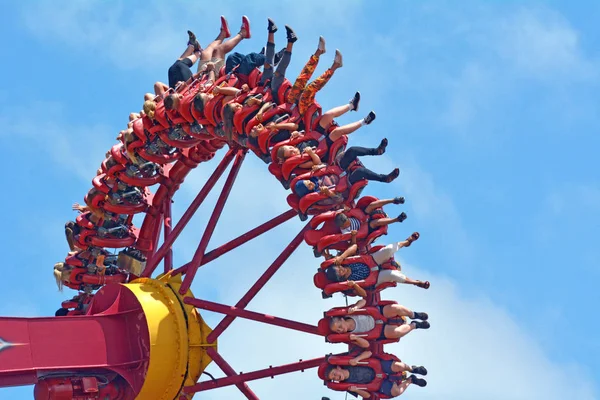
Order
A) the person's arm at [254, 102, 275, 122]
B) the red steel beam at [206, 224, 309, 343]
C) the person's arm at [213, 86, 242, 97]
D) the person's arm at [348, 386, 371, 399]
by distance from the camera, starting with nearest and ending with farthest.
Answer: the person's arm at [348, 386, 371, 399] < the person's arm at [254, 102, 275, 122] < the person's arm at [213, 86, 242, 97] < the red steel beam at [206, 224, 309, 343]

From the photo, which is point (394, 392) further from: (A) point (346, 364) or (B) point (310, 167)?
(B) point (310, 167)

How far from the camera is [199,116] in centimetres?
3031

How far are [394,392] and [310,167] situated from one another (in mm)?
4202

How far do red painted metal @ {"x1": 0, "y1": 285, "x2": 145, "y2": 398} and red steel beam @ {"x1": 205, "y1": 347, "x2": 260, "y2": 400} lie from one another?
1346 mm

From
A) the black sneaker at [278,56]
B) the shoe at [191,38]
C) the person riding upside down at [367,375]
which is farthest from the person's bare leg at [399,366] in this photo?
the shoe at [191,38]

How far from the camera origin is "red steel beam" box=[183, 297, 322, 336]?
29.6 m

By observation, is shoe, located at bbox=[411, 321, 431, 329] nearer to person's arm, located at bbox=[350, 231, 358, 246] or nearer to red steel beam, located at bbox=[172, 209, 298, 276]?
person's arm, located at bbox=[350, 231, 358, 246]

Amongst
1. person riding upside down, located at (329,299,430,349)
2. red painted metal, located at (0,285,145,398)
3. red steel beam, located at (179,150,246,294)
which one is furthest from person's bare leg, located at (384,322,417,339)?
red steel beam, located at (179,150,246,294)

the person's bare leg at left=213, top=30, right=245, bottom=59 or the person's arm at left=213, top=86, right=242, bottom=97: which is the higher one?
Result: the person's bare leg at left=213, top=30, right=245, bottom=59

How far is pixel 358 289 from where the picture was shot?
1086 inches

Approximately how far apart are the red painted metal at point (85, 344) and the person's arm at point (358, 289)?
16.3 ft

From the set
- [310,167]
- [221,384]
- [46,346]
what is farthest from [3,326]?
[310,167]

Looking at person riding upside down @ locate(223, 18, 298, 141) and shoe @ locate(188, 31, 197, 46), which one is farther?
shoe @ locate(188, 31, 197, 46)

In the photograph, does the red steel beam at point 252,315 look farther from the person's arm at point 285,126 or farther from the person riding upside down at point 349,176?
the person's arm at point 285,126
